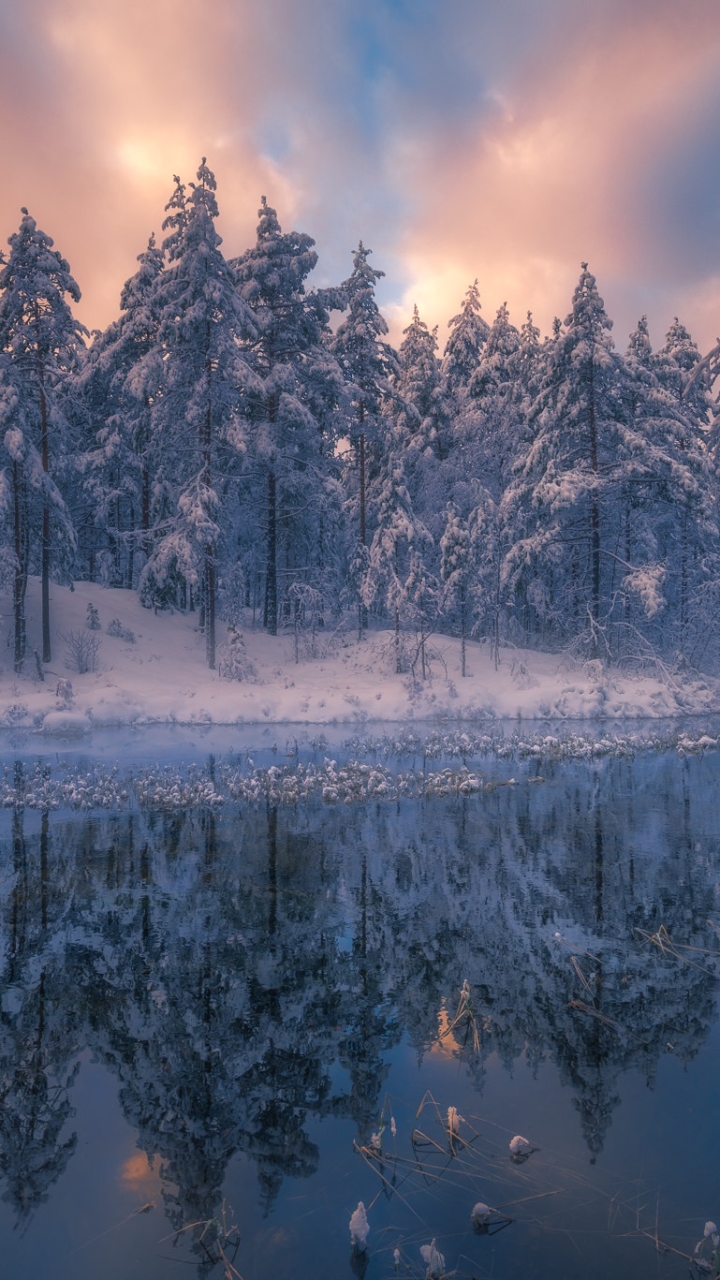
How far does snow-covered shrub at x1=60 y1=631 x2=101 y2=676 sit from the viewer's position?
2456 centimetres

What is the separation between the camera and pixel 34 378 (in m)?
25.5

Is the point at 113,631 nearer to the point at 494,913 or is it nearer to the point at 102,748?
the point at 102,748

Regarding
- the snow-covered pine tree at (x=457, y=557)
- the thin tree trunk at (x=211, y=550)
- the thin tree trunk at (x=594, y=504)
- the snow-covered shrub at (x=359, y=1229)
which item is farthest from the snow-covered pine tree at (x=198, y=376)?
the snow-covered shrub at (x=359, y=1229)

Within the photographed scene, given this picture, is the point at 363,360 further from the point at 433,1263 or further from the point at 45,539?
the point at 433,1263

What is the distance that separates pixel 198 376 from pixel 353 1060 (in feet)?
84.8

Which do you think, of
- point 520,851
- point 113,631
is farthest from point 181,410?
point 520,851

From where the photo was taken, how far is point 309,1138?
14.7 ft

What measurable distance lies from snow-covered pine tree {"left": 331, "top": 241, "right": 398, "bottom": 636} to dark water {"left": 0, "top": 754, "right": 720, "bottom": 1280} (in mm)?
23149

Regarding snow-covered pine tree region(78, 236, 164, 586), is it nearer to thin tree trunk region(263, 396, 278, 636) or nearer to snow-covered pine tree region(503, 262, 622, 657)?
thin tree trunk region(263, 396, 278, 636)

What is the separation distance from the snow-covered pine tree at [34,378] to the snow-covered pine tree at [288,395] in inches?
275

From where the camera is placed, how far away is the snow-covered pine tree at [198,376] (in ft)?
84.6

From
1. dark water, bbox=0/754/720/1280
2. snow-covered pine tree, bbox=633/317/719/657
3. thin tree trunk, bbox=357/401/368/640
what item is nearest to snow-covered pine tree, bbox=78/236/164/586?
thin tree trunk, bbox=357/401/368/640

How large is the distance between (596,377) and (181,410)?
15257 mm

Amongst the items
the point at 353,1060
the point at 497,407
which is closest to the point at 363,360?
the point at 497,407
